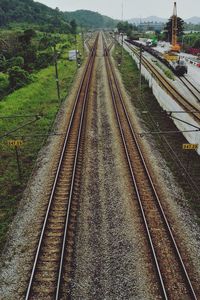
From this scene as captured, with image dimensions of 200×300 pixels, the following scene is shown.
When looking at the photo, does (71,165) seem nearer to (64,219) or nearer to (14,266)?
(64,219)

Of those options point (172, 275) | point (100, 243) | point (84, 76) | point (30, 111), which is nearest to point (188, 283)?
point (172, 275)

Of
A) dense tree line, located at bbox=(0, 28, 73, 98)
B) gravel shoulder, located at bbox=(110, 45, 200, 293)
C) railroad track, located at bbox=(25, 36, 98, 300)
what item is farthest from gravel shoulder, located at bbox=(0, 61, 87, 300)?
dense tree line, located at bbox=(0, 28, 73, 98)

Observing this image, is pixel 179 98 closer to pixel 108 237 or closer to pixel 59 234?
pixel 108 237

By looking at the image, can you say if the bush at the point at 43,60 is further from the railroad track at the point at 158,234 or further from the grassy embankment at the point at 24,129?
the railroad track at the point at 158,234

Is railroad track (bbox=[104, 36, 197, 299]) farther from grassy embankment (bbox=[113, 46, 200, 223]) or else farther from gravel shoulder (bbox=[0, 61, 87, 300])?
gravel shoulder (bbox=[0, 61, 87, 300])

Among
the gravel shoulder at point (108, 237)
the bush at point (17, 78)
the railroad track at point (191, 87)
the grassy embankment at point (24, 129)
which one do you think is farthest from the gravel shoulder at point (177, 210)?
the bush at point (17, 78)
